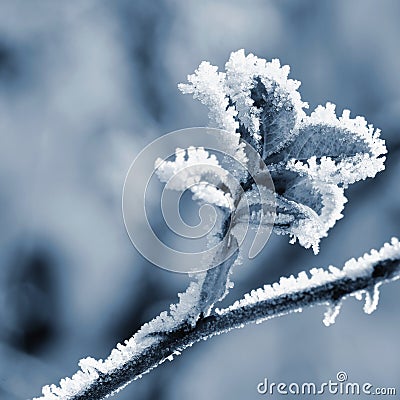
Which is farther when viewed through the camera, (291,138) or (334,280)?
(291,138)

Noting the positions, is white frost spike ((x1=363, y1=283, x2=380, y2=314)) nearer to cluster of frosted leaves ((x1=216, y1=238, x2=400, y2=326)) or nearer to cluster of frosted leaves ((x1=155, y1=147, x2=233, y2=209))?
cluster of frosted leaves ((x1=216, y1=238, x2=400, y2=326))

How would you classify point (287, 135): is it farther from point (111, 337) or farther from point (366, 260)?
point (111, 337)

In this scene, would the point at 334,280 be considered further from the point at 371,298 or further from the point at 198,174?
the point at 198,174

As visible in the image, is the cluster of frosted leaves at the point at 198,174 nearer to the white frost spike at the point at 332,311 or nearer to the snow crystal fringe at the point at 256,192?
the snow crystal fringe at the point at 256,192

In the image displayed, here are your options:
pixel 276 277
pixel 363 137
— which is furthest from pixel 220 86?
pixel 276 277

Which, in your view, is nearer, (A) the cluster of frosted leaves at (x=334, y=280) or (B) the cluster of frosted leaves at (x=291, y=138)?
(A) the cluster of frosted leaves at (x=334, y=280)

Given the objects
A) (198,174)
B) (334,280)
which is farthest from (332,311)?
(198,174)

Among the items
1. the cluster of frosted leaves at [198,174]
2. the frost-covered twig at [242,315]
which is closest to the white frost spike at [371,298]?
the frost-covered twig at [242,315]
